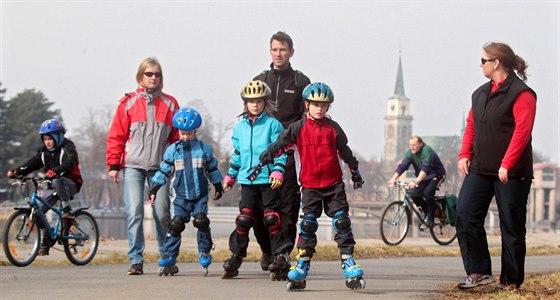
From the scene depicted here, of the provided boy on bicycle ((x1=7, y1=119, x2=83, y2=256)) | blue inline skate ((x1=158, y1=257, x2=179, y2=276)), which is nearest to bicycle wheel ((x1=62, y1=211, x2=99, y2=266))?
boy on bicycle ((x1=7, y1=119, x2=83, y2=256))

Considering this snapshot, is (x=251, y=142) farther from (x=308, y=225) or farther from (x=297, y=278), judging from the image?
(x=297, y=278)

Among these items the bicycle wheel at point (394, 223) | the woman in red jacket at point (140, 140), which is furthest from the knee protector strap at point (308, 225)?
the bicycle wheel at point (394, 223)

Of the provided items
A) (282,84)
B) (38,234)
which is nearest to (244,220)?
(282,84)

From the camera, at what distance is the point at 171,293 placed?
8.04 metres

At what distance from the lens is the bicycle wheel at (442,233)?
58.0 feet

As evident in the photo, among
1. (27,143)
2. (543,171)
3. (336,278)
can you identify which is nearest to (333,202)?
(336,278)

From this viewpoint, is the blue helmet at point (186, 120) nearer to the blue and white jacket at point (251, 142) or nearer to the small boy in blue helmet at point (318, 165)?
the blue and white jacket at point (251, 142)

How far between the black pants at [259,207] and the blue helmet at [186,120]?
766mm

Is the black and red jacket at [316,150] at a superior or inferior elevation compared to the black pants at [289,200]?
superior

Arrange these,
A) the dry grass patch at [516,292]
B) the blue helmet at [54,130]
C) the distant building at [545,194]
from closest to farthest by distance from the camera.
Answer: the dry grass patch at [516,292], the blue helmet at [54,130], the distant building at [545,194]

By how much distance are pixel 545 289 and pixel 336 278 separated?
2.02 m

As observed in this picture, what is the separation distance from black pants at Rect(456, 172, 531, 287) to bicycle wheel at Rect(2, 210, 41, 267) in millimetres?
5296

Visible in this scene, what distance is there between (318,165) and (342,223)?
19.6 inches

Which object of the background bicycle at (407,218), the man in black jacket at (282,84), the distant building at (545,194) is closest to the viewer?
the man in black jacket at (282,84)
